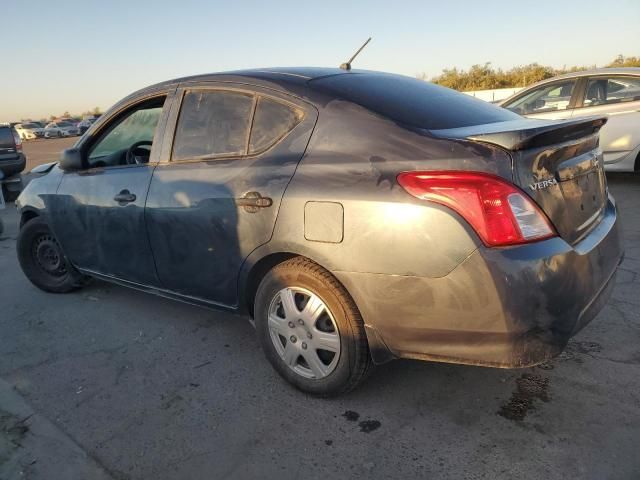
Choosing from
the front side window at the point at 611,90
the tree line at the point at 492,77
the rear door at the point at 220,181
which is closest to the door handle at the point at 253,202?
the rear door at the point at 220,181

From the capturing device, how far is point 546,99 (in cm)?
744

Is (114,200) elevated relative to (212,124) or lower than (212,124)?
lower

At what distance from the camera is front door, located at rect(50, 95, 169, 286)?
333cm

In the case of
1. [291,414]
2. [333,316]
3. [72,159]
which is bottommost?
[291,414]

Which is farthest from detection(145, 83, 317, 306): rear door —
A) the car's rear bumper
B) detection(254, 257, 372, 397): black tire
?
the car's rear bumper

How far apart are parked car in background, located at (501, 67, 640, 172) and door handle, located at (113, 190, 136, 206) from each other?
580 cm

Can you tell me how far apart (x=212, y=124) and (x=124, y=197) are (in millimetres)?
849

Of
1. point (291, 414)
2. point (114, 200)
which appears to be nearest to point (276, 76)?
point (114, 200)

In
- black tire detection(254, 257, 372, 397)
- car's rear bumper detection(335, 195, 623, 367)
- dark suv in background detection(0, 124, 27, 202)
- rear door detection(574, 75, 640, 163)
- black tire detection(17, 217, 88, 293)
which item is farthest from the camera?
dark suv in background detection(0, 124, 27, 202)

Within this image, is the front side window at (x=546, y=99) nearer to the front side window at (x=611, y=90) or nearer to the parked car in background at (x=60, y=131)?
the front side window at (x=611, y=90)

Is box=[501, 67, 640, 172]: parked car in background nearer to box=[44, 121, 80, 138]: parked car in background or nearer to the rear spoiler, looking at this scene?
the rear spoiler

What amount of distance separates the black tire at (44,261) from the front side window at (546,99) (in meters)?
6.44

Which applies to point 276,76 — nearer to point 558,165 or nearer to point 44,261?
point 558,165

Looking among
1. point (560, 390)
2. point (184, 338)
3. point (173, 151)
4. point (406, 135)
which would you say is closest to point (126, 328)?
point (184, 338)
